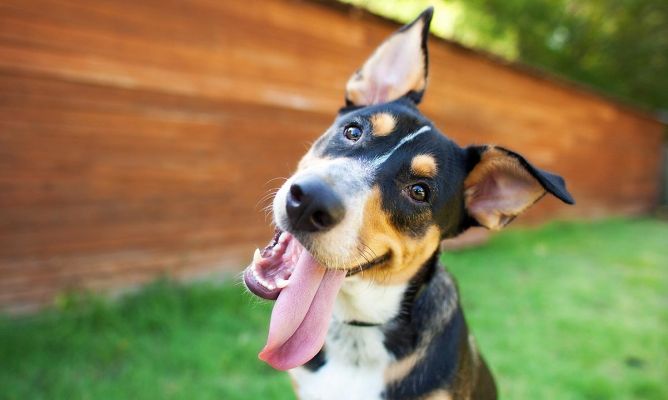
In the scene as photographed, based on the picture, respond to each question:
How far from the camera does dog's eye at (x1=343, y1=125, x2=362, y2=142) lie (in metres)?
2.29

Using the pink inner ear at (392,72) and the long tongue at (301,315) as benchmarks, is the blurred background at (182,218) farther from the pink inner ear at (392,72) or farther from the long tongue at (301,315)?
the pink inner ear at (392,72)

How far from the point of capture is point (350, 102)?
111 inches

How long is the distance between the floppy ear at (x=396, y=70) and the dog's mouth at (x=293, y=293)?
1116mm

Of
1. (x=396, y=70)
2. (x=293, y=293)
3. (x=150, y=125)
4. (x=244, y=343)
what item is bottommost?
(x=244, y=343)

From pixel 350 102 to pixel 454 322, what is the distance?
1361 millimetres

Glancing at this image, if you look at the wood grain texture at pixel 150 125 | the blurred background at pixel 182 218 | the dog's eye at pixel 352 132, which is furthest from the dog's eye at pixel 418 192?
the wood grain texture at pixel 150 125

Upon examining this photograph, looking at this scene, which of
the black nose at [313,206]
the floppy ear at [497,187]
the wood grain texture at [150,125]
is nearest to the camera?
the black nose at [313,206]

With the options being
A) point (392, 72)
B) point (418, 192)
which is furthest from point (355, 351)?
point (392, 72)

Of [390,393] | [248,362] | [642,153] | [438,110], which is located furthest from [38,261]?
[642,153]

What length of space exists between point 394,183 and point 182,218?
11.9 feet

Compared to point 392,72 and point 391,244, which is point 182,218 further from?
point 391,244

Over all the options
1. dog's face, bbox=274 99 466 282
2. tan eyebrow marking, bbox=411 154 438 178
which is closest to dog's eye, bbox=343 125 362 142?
dog's face, bbox=274 99 466 282

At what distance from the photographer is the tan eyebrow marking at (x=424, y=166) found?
7.07 ft

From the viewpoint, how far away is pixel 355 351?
235 centimetres
